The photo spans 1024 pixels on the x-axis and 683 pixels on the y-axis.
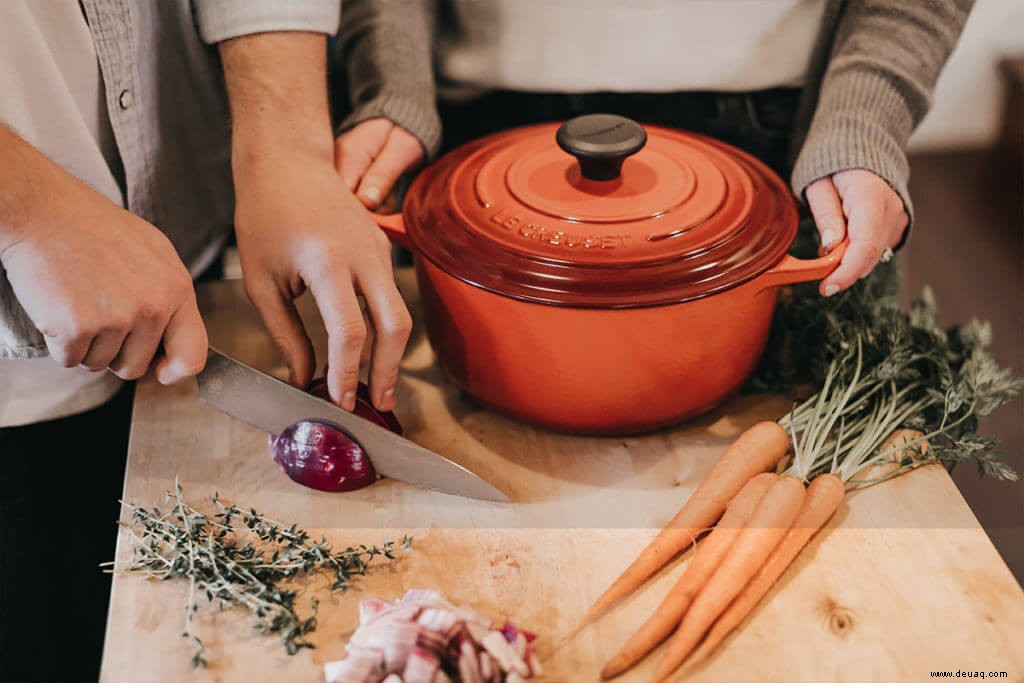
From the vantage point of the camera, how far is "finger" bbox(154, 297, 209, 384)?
84cm

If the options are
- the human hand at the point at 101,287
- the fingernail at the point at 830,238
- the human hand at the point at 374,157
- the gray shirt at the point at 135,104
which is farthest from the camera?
the human hand at the point at 374,157

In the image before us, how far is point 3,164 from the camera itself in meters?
0.77

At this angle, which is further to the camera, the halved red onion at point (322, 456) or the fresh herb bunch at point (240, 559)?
the halved red onion at point (322, 456)

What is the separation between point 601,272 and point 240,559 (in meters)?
0.46

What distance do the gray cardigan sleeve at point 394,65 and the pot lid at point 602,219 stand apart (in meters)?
0.12

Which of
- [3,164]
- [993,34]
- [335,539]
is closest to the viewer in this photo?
[3,164]

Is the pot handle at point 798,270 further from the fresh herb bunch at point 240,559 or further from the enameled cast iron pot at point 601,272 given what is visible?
the fresh herb bunch at point 240,559

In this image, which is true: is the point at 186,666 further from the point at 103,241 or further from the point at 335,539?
the point at 103,241

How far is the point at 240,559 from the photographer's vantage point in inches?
33.6

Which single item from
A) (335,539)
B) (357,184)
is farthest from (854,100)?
(335,539)

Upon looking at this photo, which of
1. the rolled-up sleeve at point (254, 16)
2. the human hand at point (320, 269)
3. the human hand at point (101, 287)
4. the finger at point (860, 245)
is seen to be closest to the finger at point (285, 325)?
the human hand at point (320, 269)

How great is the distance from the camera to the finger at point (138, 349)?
2.67 ft

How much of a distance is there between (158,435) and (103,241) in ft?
1.03

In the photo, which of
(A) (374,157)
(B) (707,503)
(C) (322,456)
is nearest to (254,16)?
(A) (374,157)
